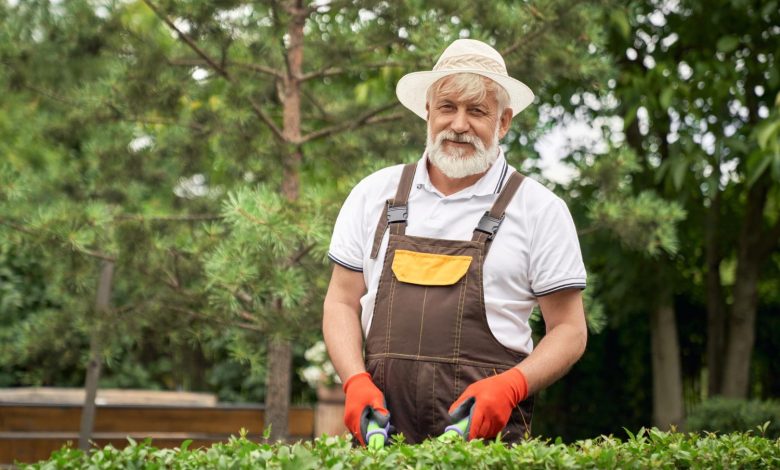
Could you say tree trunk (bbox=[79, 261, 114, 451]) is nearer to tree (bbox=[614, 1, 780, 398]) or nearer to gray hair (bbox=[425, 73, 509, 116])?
gray hair (bbox=[425, 73, 509, 116])

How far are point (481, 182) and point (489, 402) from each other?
662mm

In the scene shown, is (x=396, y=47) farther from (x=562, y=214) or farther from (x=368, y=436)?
(x=368, y=436)

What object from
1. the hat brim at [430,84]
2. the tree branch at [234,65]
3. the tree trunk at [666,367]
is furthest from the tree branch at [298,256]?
the tree trunk at [666,367]

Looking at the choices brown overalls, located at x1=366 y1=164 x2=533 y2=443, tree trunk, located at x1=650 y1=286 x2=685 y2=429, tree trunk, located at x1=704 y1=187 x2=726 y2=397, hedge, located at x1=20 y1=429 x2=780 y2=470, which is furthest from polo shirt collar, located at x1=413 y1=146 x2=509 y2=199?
tree trunk, located at x1=704 y1=187 x2=726 y2=397

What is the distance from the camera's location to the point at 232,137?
5.37 metres

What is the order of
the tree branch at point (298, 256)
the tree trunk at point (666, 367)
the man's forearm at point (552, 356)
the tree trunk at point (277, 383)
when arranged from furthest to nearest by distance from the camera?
the tree trunk at point (666, 367), the tree trunk at point (277, 383), the tree branch at point (298, 256), the man's forearm at point (552, 356)

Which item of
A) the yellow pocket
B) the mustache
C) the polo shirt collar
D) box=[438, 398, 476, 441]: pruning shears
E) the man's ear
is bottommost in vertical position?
box=[438, 398, 476, 441]: pruning shears

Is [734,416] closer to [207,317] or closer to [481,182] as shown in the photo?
[207,317]

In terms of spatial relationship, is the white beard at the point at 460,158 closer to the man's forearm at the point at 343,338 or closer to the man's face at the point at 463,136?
the man's face at the point at 463,136

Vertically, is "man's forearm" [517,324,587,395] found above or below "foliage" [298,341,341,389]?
below

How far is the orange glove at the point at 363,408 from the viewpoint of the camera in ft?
8.05

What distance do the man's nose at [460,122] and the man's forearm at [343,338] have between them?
0.58 meters

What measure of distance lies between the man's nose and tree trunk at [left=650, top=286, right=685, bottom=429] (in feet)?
16.0

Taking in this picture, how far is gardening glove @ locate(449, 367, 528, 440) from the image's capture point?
7.87ft
